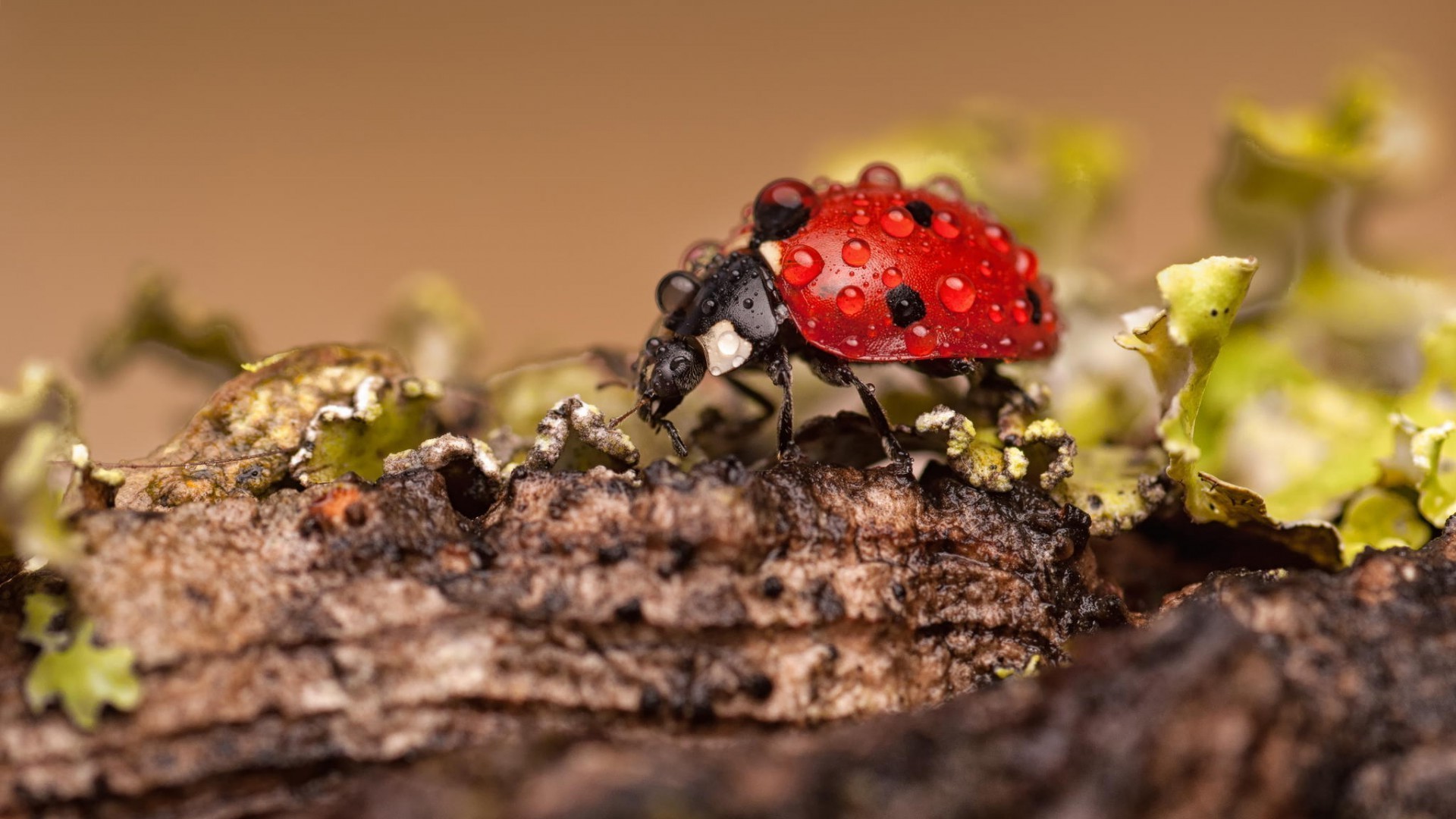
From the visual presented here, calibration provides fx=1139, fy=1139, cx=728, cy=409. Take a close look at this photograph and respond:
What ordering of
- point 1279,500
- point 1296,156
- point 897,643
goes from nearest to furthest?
1. point 897,643
2. point 1279,500
3. point 1296,156

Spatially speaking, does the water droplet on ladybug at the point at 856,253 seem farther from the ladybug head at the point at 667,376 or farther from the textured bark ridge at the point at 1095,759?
the textured bark ridge at the point at 1095,759

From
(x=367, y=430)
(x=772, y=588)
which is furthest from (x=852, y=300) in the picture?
(x=367, y=430)

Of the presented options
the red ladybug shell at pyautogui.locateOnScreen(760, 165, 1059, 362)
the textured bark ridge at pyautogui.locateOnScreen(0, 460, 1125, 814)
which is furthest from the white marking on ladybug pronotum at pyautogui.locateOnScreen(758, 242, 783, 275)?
the textured bark ridge at pyautogui.locateOnScreen(0, 460, 1125, 814)

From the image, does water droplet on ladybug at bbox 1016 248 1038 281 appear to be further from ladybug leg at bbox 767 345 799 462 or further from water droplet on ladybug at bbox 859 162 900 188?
ladybug leg at bbox 767 345 799 462

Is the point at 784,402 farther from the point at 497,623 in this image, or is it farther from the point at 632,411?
the point at 497,623

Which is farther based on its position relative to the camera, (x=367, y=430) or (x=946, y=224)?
(x=946, y=224)

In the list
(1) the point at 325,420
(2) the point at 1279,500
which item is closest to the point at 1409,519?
(2) the point at 1279,500

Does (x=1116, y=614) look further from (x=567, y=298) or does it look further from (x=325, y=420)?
(x=567, y=298)
